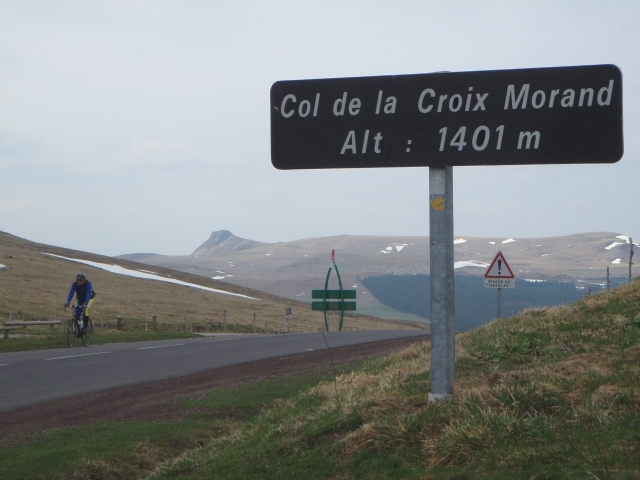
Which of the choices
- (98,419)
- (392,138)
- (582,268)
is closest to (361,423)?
(392,138)

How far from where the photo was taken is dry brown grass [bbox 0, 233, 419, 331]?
4809cm

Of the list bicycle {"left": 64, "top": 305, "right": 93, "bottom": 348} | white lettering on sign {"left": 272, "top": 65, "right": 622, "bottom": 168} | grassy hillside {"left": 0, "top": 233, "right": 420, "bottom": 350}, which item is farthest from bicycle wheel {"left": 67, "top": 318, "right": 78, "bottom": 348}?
white lettering on sign {"left": 272, "top": 65, "right": 622, "bottom": 168}

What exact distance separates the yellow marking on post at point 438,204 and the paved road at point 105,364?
278 inches

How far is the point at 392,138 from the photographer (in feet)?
20.6

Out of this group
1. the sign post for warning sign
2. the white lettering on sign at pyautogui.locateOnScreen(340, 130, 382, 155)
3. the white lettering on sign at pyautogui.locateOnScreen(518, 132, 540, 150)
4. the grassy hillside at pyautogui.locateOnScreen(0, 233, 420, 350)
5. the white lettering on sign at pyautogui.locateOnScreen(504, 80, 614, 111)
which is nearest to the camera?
the white lettering on sign at pyautogui.locateOnScreen(504, 80, 614, 111)

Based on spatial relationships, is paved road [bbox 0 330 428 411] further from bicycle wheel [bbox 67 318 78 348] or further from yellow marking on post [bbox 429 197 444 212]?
yellow marking on post [bbox 429 197 444 212]

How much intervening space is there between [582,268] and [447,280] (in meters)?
203

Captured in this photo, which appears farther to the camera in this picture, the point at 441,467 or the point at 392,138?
the point at 392,138

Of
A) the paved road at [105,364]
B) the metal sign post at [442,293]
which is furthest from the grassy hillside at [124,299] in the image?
the metal sign post at [442,293]

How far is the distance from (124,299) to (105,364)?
4667 centimetres

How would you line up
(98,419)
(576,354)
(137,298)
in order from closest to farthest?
(576,354)
(98,419)
(137,298)

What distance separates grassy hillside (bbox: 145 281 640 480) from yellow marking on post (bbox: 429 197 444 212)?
148 centimetres

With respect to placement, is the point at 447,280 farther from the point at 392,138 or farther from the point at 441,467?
the point at 441,467

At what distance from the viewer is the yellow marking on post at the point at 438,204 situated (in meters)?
6.10
